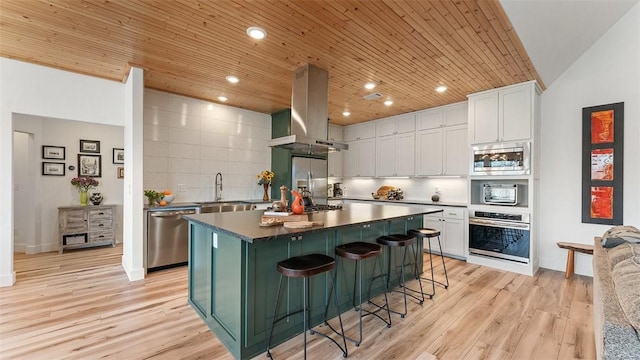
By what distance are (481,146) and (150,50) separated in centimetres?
467

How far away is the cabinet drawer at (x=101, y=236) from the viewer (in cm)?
499

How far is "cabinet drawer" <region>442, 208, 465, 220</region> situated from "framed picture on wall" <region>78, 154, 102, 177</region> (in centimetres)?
639

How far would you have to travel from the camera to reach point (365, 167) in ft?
21.5

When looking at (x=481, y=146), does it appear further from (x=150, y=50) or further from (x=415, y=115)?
(x=150, y=50)

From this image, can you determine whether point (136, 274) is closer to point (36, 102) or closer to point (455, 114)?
point (36, 102)

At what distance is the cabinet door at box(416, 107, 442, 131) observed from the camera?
530 centimetres

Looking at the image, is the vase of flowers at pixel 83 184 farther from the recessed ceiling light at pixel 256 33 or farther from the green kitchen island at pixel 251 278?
the recessed ceiling light at pixel 256 33

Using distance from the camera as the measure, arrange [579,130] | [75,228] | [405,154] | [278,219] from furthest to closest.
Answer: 1. [405,154]
2. [75,228]
3. [579,130]
4. [278,219]

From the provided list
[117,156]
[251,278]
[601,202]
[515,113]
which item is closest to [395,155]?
[515,113]

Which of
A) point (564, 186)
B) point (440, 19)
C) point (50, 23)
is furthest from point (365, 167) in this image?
point (50, 23)

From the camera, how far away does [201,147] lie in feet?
16.1

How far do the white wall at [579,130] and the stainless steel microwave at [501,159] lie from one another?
1.80 feet

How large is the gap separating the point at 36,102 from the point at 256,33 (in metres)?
2.97

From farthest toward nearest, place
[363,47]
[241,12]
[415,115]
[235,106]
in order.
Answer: [415,115] → [235,106] → [363,47] → [241,12]
